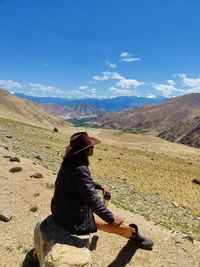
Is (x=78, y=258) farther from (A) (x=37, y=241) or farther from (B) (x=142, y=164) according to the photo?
(B) (x=142, y=164)

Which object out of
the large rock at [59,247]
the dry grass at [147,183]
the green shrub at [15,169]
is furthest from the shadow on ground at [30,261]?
the green shrub at [15,169]

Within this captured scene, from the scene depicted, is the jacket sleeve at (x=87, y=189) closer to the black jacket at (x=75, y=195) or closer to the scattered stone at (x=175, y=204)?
the black jacket at (x=75, y=195)

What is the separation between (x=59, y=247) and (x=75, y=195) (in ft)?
4.86

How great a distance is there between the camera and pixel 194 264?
40.7 feet

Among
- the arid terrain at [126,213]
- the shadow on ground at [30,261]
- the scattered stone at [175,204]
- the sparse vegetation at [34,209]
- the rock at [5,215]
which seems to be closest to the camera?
the shadow on ground at [30,261]

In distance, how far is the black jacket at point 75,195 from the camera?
30.9 feet

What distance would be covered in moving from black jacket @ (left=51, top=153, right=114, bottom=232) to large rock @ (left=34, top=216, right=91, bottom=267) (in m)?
0.30

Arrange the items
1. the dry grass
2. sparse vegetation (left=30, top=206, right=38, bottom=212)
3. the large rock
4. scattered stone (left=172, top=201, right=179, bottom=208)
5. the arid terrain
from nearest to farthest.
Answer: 1. the large rock
2. the arid terrain
3. sparse vegetation (left=30, top=206, right=38, bottom=212)
4. the dry grass
5. scattered stone (left=172, top=201, right=179, bottom=208)

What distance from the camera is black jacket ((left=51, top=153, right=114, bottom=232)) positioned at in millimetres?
9406

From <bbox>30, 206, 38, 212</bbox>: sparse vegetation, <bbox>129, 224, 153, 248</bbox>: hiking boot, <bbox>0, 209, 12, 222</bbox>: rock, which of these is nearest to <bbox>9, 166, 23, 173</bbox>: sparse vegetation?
<bbox>30, 206, 38, 212</bbox>: sparse vegetation

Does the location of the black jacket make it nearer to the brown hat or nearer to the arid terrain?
the brown hat

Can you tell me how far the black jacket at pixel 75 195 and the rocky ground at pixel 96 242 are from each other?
251 cm

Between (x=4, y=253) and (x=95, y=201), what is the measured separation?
4779mm

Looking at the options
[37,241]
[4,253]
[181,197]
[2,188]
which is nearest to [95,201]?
[37,241]
